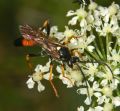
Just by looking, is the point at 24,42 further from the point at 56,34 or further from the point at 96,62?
the point at 96,62

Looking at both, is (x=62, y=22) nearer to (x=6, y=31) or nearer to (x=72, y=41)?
(x=6, y=31)

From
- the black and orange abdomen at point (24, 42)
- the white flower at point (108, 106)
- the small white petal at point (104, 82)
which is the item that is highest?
the black and orange abdomen at point (24, 42)

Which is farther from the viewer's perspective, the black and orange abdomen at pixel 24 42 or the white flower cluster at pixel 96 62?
the black and orange abdomen at pixel 24 42

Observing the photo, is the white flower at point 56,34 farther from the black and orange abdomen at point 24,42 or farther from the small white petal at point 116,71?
the small white petal at point 116,71

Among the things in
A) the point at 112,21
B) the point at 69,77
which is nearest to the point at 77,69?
the point at 69,77

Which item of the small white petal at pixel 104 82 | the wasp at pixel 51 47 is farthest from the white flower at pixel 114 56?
the wasp at pixel 51 47

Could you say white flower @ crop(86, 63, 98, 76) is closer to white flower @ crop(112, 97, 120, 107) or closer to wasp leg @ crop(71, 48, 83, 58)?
wasp leg @ crop(71, 48, 83, 58)

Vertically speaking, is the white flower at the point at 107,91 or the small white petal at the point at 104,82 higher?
the small white petal at the point at 104,82

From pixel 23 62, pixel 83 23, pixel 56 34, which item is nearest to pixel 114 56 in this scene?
pixel 83 23
